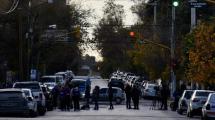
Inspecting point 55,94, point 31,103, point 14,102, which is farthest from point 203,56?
point 14,102

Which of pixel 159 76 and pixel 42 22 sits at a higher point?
pixel 42 22

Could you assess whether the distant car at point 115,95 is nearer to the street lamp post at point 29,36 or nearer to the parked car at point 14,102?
the street lamp post at point 29,36

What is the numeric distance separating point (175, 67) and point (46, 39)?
14.8 m

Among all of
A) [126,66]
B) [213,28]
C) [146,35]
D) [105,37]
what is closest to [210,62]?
[213,28]

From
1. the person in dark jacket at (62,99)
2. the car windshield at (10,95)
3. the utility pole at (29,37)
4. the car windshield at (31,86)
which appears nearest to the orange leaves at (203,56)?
the person in dark jacket at (62,99)

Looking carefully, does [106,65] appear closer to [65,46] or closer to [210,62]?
[65,46]

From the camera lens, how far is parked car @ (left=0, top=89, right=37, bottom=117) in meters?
38.6

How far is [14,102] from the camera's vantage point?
38.6m

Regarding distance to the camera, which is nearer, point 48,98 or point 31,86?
point 31,86

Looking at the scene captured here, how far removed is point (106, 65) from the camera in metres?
156

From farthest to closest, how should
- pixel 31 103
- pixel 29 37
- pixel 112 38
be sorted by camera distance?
pixel 112 38
pixel 29 37
pixel 31 103

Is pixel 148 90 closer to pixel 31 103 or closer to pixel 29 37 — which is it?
pixel 29 37

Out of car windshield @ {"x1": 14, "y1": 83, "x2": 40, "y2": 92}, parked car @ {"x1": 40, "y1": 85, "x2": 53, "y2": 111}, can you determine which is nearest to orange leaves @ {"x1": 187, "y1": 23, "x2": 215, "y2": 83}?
parked car @ {"x1": 40, "y1": 85, "x2": 53, "y2": 111}

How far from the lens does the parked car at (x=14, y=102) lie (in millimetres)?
38562
